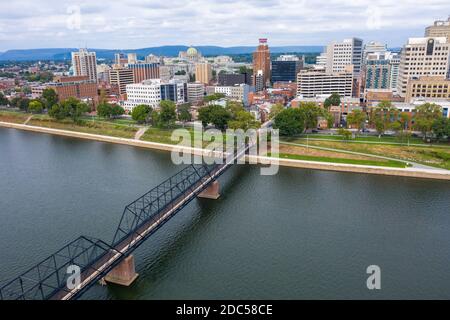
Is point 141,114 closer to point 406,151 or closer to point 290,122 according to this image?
point 290,122

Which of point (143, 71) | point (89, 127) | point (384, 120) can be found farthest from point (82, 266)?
point (143, 71)

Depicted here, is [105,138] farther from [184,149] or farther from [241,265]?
[241,265]

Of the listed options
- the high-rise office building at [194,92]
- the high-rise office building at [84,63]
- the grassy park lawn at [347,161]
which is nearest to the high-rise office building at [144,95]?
the high-rise office building at [194,92]

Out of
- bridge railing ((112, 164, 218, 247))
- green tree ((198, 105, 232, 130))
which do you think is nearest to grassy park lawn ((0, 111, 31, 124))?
green tree ((198, 105, 232, 130))

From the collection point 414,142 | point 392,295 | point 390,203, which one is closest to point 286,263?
point 392,295

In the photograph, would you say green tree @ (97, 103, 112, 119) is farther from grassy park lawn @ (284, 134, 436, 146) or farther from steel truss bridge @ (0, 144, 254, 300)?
steel truss bridge @ (0, 144, 254, 300)
